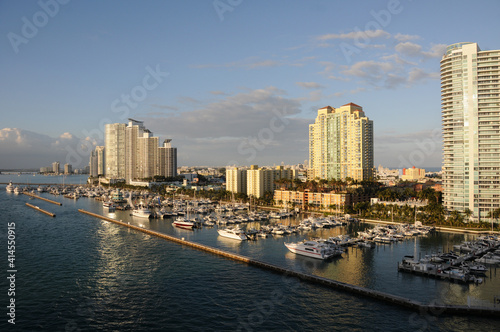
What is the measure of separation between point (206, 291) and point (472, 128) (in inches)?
1686

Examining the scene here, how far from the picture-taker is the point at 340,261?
29453 millimetres

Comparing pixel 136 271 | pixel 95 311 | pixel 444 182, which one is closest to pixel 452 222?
pixel 444 182

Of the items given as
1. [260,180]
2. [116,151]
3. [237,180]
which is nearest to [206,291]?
[260,180]

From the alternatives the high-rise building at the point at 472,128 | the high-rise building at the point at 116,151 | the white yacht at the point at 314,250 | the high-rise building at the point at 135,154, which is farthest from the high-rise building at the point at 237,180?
the high-rise building at the point at 116,151

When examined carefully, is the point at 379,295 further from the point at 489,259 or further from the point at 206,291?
the point at 489,259

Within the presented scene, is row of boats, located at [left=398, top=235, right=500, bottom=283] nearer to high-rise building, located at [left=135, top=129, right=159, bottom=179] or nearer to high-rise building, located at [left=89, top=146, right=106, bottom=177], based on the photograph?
high-rise building, located at [left=135, top=129, right=159, bottom=179]

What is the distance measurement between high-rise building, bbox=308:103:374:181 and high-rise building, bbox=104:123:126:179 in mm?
86528

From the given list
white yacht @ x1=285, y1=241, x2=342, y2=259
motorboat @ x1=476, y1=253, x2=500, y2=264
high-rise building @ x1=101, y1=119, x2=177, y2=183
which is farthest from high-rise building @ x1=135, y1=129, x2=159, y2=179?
motorboat @ x1=476, y1=253, x2=500, y2=264

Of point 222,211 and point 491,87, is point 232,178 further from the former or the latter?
point 491,87

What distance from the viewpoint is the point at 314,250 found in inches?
1202

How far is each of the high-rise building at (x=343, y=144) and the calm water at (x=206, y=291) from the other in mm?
43403

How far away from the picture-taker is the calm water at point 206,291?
17.7 m

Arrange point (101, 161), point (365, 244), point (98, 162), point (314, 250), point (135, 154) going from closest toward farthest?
point (314, 250), point (365, 244), point (135, 154), point (101, 161), point (98, 162)

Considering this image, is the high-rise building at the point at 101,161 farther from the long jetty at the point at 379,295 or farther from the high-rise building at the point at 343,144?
the long jetty at the point at 379,295
